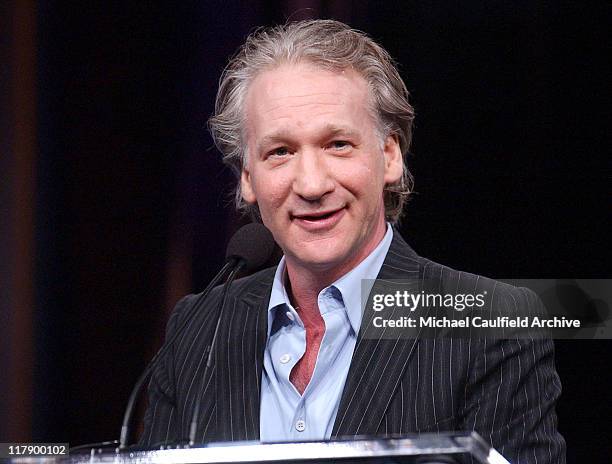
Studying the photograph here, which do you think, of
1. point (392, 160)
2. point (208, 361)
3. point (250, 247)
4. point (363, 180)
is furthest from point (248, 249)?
point (392, 160)

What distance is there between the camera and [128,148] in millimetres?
1937

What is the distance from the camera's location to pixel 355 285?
1756 millimetres

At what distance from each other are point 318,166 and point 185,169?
0.39 m

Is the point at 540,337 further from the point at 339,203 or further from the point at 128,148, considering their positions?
the point at 128,148

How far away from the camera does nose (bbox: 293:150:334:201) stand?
167 centimetres

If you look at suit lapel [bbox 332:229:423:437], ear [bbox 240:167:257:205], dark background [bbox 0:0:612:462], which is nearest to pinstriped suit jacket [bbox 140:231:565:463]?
suit lapel [bbox 332:229:423:437]

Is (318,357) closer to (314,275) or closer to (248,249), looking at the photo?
(314,275)

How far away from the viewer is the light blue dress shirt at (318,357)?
1645 millimetres

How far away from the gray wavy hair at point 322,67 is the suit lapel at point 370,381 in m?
0.31

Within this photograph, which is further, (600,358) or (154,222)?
(154,222)

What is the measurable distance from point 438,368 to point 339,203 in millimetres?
384

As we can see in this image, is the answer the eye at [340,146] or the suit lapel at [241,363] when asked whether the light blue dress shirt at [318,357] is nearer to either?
the suit lapel at [241,363]

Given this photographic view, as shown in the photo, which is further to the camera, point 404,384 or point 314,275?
point 314,275

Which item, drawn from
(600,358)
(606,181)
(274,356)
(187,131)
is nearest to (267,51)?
(187,131)
